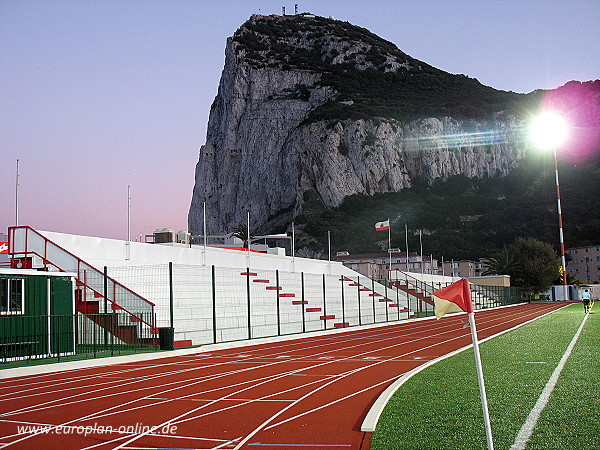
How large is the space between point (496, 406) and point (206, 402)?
434 cm

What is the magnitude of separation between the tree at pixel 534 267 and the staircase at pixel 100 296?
75412 millimetres

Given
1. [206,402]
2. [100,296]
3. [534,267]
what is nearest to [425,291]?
[100,296]

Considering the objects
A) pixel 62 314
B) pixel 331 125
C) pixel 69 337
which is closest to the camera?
pixel 69 337

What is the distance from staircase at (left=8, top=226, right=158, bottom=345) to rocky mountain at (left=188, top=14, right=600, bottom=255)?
10875 cm

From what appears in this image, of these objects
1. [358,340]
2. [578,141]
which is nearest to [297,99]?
[578,141]

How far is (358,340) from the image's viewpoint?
2433cm

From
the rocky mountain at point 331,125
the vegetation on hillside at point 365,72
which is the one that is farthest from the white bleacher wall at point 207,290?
the vegetation on hillside at point 365,72

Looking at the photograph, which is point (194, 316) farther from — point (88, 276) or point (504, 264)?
point (504, 264)

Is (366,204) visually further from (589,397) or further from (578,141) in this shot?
(589,397)

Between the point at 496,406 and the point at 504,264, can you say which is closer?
the point at 496,406

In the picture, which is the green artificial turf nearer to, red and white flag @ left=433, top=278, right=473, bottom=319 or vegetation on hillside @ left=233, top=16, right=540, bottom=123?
red and white flag @ left=433, top=278, right=473, bottom=319

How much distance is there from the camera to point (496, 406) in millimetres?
8570

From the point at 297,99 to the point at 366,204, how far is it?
34994 millimetres

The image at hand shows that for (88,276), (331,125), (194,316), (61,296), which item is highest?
(331,125)
